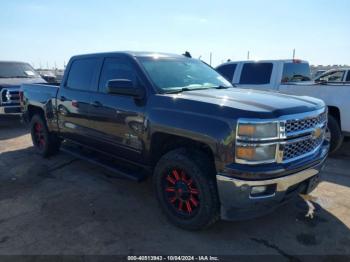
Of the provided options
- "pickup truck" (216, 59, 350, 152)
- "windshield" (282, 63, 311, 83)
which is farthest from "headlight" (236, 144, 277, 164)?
"windshield" (282, 63, 311, 83)

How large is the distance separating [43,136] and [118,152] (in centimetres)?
263

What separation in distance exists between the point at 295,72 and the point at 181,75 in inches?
185

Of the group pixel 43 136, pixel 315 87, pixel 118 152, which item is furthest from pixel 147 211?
pixel 315 87

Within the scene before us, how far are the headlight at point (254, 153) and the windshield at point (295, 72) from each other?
523 cm

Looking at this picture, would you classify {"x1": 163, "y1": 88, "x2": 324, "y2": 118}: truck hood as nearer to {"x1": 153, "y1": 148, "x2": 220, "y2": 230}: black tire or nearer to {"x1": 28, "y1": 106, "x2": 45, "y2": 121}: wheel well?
{"x1": 153, "y1": 148, "x2": 220, "y2": 230}: black tire

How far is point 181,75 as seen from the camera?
14.0 ft

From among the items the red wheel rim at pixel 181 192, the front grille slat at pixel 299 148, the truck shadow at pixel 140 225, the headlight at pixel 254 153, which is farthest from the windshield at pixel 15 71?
the front grille slat at pixel 299 148

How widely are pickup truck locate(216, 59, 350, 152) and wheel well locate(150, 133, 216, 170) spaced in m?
3.09

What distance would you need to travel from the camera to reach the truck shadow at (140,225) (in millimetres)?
3266

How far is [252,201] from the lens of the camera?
300 cm

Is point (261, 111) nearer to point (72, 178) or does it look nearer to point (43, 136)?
point (72, 178)

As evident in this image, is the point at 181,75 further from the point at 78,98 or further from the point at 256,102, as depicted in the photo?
the point at 78,98

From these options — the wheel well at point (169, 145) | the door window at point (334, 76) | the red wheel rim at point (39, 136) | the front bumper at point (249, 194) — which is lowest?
the red wheel rim at point (39, 136)

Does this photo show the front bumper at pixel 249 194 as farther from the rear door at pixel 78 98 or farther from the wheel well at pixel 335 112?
the wheel well at pixel 335 112
